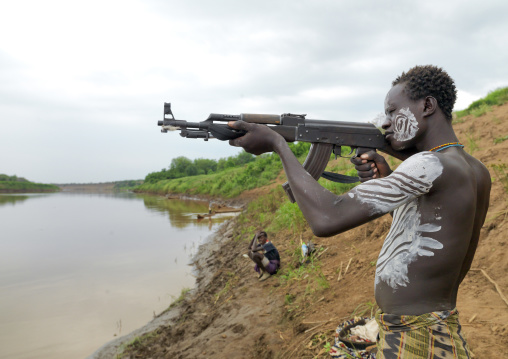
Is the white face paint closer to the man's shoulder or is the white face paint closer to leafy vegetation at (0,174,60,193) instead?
the man's shoulder

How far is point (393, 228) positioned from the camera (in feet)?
5.85

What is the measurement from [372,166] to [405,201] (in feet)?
2.15

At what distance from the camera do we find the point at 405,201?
152 cm

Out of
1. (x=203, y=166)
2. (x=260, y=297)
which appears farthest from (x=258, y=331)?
(x=203, y=166)

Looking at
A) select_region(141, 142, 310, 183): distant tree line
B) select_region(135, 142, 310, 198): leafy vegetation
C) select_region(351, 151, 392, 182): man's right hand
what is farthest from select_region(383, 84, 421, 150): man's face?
select_region(141, 142, 310, 183): distant tree line

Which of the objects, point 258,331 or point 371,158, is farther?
point 258,331

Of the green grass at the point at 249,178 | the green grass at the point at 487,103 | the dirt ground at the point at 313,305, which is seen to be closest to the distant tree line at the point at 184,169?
the green grass at the point at 249,178

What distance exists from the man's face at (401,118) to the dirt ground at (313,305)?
236 centimetres

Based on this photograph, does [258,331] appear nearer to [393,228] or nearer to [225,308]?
[225,308]

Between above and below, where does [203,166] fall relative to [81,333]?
above

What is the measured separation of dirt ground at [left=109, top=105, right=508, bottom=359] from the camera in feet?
12.3

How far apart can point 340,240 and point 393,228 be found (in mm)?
5686

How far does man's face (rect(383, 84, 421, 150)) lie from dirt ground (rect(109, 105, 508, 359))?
7.74 feet

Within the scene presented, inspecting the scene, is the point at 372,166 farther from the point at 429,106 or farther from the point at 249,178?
the point at 249,178
